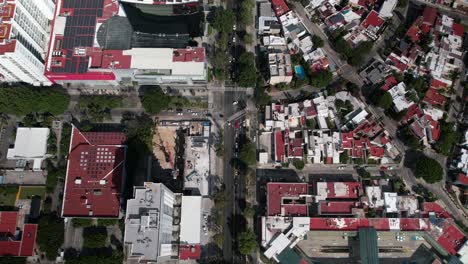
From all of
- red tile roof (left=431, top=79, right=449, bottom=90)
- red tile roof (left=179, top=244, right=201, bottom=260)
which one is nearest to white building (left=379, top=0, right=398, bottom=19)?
red tile roof (left=431, top=79, right=449, bottom=90)

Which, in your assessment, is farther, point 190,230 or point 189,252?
point 189,252

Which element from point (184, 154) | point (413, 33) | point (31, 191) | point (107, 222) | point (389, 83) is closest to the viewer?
point (107, 222)

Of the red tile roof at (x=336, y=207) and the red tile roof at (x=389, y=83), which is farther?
the red tile roof at (x=389, y=83)

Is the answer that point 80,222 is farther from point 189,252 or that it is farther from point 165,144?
point 165,144

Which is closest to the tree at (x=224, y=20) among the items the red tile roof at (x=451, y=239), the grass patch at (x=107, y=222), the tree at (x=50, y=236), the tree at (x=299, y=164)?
the tree at (x=299, y=164)

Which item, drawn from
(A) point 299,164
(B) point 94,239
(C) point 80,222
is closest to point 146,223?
(B) point 94,239

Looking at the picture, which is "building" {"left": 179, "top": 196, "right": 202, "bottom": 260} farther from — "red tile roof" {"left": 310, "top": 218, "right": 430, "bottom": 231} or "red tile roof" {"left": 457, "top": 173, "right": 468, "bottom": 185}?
"red tile roof" {"left": 457, "top": 173, "right": 468, "bottom": 185}

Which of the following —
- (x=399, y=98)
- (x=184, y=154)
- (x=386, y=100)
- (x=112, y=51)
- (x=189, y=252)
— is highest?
(x=112, y=51)

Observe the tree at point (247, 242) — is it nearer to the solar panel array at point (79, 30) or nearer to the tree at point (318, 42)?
the tree at point (318, 42)
